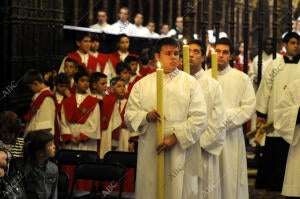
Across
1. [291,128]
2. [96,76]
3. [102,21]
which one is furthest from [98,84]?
[102,21]

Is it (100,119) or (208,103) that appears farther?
(100,119)

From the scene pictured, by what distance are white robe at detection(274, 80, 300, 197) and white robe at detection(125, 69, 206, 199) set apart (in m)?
1.73

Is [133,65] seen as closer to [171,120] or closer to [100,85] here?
[100,85]

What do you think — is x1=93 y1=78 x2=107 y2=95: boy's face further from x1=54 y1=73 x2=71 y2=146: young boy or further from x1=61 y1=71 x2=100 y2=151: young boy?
x1=54 y1=73 x2=71 y2=146: young boy

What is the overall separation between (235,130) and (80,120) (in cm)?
211

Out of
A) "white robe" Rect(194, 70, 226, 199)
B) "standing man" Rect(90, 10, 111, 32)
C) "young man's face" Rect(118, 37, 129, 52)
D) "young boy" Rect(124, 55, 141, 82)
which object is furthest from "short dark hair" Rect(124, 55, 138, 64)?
"white robe" Rect(194, 70, 226, 199)

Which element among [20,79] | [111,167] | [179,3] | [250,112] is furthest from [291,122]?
[179,3]

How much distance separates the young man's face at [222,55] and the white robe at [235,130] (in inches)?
2.6

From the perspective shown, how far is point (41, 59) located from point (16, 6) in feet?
3.64

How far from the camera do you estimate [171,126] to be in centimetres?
723

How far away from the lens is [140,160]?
7359mm

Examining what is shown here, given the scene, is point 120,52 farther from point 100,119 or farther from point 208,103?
point 208,103

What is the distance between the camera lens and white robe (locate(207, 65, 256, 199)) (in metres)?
8.81

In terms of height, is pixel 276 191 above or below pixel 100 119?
below
